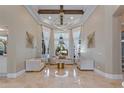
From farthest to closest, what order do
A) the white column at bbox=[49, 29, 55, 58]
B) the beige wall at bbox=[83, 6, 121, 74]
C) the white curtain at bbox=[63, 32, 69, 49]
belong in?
the white curtain at bbox=[63, 32, 69, 49] → the white column at bbox=[49, 29, 55, 58] → the beige wall at bbox=[83, 6, 121, 74]

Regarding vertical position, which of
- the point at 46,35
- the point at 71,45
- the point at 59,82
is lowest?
the point at 59,82

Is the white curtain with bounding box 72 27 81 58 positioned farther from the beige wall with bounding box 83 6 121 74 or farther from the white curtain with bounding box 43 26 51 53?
the beige wall with bounding box 83 6 121 74

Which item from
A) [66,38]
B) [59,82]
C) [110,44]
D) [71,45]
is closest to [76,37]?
[71,45]

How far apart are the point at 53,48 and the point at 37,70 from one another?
641cm

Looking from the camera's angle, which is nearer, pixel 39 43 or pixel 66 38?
pixel 39 43

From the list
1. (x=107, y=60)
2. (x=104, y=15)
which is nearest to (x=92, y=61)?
(x=107, y=60)

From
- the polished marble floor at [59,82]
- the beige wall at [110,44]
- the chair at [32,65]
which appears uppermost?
the beige wall at [110,44]

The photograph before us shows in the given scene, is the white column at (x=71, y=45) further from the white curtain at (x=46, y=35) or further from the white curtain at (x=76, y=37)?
the white curtain at (x=46, y=35)

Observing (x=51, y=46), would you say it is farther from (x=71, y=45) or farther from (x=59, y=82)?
(x=59, y=82)

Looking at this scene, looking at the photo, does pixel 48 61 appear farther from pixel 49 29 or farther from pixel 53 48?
Result: pixel 49 29

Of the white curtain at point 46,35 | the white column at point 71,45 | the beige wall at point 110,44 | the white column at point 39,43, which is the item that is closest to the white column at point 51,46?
the white curtain at point 46,35

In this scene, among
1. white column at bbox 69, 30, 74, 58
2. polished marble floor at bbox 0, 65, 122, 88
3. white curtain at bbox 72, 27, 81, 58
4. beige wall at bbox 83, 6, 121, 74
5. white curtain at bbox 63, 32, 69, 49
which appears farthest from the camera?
white curtain at bbox 63, 32, 69, 49

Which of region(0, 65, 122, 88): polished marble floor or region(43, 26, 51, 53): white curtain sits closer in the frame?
region(0, 65, 122, 88): polished marble floor

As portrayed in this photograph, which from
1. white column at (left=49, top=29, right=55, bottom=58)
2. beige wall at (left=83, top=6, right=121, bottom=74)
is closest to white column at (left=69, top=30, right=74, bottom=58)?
white column at (left=49, top=29, right=55, bottom=58)
